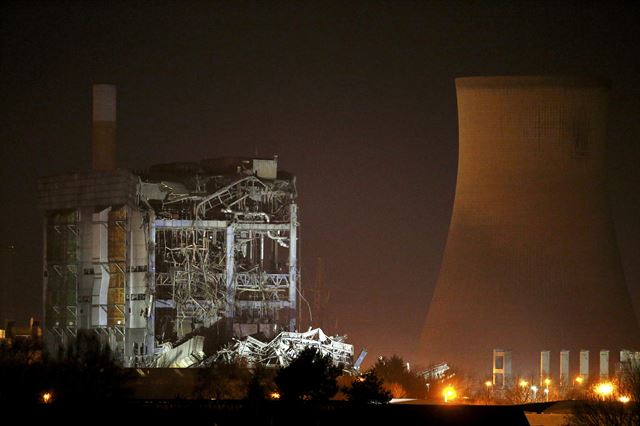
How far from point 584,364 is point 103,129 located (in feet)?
52.0

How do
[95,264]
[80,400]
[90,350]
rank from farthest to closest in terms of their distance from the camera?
[95,264], [90,350], [80,400]

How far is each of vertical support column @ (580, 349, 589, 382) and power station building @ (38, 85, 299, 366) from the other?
8.67 meters

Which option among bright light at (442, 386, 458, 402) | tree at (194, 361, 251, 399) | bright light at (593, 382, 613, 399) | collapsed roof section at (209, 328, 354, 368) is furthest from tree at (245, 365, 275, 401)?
bright light at (593, 382, 613, 399)

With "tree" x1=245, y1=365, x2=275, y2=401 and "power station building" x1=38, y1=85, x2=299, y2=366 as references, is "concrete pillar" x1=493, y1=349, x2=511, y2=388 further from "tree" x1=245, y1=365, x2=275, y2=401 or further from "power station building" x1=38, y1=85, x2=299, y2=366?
"tree" x1=245, y1=365, x2=275, y2=401

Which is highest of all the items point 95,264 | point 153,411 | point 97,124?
point 97,124

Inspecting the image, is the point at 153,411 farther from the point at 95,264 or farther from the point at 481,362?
the point at 481,362

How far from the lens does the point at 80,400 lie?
29.8 meters

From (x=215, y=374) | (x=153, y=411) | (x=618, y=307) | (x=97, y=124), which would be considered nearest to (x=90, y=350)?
(x=215, y=374)

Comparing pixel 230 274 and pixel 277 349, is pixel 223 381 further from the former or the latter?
pixel 230 274

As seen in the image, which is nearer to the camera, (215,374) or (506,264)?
(215,374)

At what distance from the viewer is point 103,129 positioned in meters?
49.6

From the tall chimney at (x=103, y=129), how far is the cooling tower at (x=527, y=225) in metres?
10.4

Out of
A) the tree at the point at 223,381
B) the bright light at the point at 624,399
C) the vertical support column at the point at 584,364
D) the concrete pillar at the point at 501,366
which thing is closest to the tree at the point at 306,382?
the bright light at the point at 624,399

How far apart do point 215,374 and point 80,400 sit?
9.59m
